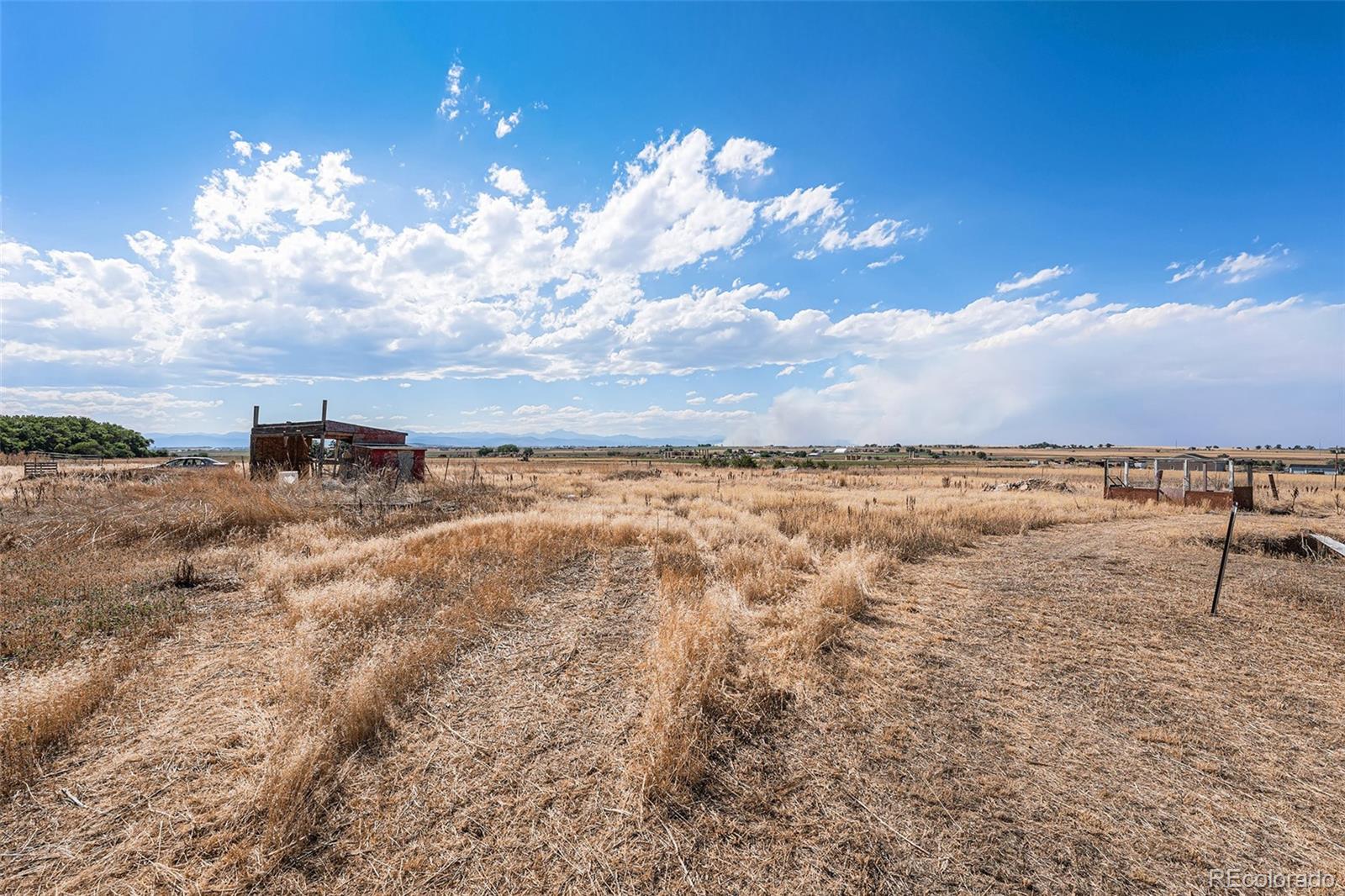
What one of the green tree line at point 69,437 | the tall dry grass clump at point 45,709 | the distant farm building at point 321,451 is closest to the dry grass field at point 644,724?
the tall dry grass clump at point 45,709

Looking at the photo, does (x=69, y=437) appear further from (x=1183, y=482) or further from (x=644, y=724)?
(x=1183, y=482)

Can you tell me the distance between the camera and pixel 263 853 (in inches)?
122

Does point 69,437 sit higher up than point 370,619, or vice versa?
point 69,437

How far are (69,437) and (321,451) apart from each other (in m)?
56.5

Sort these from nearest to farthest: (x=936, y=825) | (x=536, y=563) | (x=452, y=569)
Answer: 1. (x=936, y=825)
2. (x=452, y=569)
3. (x=536, y=563)

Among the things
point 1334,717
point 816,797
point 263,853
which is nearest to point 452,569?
point 263,853

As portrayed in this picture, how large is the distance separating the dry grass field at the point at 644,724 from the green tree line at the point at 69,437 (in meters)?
58.6

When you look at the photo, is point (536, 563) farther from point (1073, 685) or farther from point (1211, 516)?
point (1211, 516)

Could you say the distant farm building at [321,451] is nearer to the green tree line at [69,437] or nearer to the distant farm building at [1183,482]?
the distant farm building at [1183,482]

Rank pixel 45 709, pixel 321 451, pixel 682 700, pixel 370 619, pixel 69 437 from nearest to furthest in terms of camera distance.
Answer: pixel 45 709, pixel 682 700, pixel 370 619, pixel 321 451, pixel 69 437

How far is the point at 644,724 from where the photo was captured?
4371mm

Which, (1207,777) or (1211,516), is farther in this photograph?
(1211,516)

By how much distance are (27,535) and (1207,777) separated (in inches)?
671

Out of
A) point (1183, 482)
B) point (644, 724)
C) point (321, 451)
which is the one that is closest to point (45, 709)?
point (644, 724)
